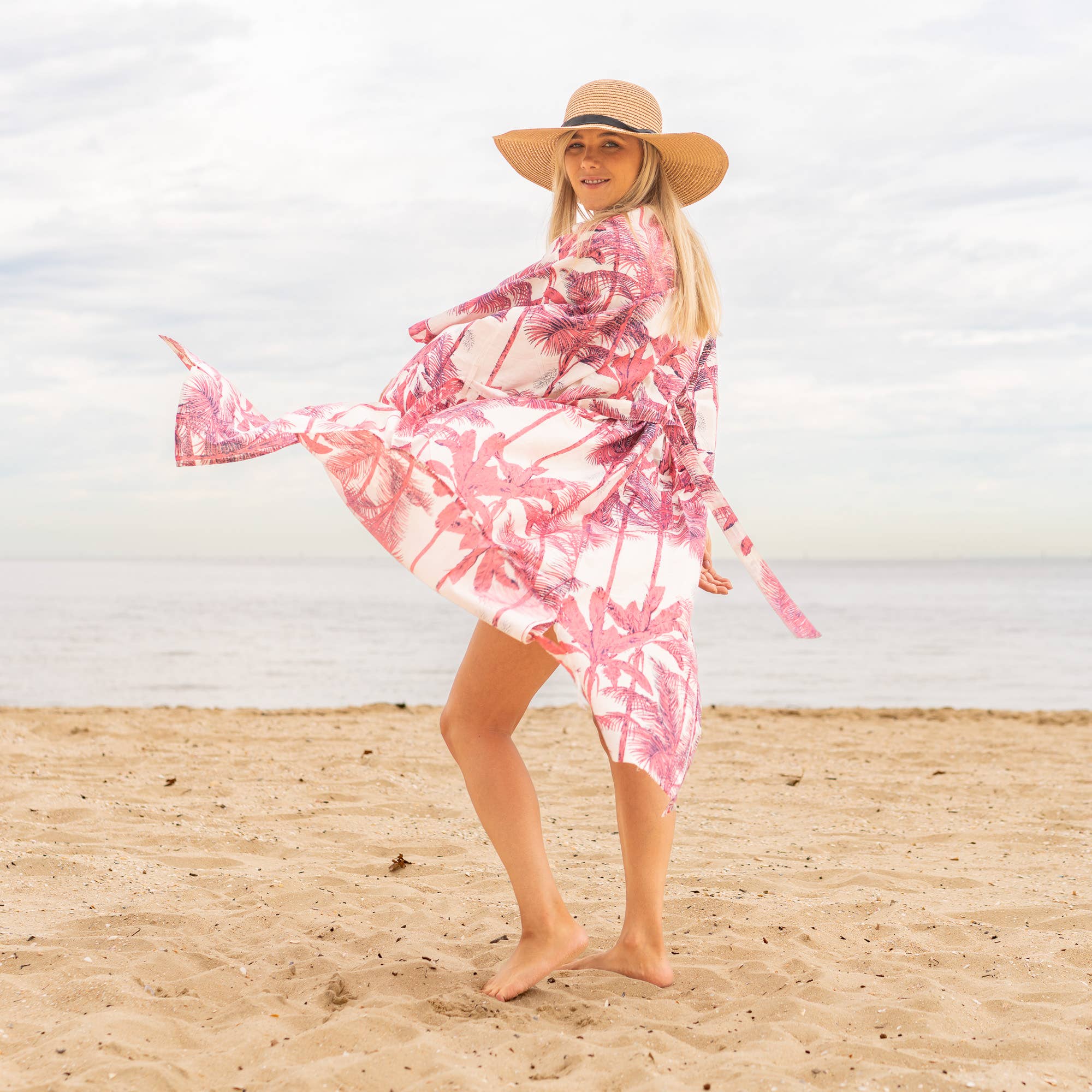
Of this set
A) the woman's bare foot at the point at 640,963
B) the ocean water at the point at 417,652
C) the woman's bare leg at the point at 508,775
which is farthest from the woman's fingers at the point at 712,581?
the ocean water at the point at 417,652

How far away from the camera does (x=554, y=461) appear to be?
2.32m

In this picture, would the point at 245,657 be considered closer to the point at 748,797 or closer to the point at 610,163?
the point at 748,797

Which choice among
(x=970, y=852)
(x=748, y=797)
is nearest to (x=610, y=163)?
(x=970, y=852)

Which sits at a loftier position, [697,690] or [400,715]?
[697,690]

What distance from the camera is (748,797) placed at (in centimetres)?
502

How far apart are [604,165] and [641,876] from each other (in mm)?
1765

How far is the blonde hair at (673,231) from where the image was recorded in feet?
8.06

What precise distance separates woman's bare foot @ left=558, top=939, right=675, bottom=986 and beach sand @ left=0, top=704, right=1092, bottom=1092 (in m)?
0.04

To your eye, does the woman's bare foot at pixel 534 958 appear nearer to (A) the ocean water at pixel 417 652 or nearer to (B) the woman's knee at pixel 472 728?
(B) the woman's knee at pixel 472 728

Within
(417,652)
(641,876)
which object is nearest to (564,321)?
(641,876)

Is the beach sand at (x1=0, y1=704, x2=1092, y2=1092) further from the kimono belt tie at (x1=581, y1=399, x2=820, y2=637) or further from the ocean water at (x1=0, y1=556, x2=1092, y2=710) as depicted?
the ocean water at (x1=0, y1=556, x2=1092, y2=710)

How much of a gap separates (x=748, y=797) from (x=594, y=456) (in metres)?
3.16

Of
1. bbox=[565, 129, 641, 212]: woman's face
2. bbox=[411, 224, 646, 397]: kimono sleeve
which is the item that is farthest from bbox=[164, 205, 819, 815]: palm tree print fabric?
bbox=[565, 129, 641, 212]: woman's face

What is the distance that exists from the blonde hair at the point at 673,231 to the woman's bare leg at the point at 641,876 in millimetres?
1070
